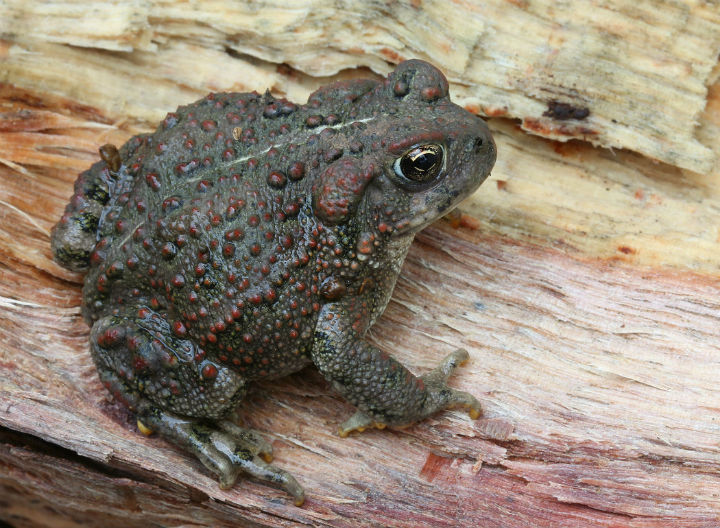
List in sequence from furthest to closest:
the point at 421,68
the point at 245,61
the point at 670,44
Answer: the point at 245,61
the point at 670,44
the point at 421,68

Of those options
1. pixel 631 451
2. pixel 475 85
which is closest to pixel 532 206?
pixel 475 85

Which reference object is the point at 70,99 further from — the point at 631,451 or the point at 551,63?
the point at 631,451

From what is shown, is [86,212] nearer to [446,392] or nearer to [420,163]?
[420,163]

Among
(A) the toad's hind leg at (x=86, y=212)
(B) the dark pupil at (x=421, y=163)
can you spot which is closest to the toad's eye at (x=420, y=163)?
(B) the dark pupil at (x=421, y=163)

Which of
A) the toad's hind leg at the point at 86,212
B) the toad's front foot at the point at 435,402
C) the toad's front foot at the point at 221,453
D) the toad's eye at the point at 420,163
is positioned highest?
the toad's eye at the point at 420,163

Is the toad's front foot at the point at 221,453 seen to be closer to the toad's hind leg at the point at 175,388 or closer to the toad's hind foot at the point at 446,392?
the toad's hind leg at the point at 175,388

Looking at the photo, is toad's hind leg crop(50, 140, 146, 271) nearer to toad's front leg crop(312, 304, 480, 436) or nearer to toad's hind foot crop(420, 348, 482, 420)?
toad's front leg crop(312, 304, 480, 436)

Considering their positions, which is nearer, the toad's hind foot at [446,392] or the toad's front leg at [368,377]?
the toad's front leg at [368,377]

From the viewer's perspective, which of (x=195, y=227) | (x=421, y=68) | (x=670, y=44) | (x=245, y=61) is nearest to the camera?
(x=195, y=227)
